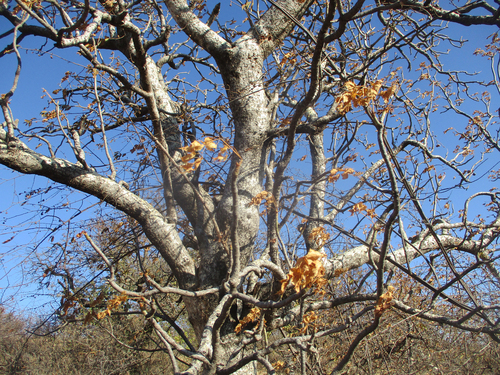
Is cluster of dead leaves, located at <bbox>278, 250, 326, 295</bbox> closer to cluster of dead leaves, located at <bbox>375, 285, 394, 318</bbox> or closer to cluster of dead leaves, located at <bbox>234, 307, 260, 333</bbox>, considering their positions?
cluster of dead leaves, located at <bbox>375, 285, 394, 318</bbox>

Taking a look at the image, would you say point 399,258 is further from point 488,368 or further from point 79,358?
point 79,358

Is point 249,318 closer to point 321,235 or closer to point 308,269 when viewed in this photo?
point 321,235

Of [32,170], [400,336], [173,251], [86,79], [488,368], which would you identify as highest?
[86,79]

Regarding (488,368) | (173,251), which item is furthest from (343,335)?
(173,251)

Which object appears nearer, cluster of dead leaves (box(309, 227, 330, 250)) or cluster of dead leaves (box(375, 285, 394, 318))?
cluster of dead leaves (box(375, 285, 394, 318))

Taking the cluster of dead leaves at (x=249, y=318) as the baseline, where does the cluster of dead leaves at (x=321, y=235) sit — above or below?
above

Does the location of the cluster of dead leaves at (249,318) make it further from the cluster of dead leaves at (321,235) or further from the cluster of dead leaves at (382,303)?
the cluster of dead leaves at (382,303)

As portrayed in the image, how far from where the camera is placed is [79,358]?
23.5 ft

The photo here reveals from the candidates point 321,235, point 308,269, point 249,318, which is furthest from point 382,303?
point 249,318

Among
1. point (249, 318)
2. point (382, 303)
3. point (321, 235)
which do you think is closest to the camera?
point (382, 303)

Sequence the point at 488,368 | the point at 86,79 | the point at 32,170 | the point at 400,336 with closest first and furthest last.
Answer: the point at 488,368, the point at 32,170, the point at 400,336, the point at 86,79

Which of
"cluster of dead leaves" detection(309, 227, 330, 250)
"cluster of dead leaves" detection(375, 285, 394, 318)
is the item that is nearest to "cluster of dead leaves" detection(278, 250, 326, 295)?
"cluster of dead leaves" detection(375, 285, 394, 318)

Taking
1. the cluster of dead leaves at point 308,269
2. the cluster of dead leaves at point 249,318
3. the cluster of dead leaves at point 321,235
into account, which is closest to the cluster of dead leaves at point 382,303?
the cluster of dead leaves at point 308,269

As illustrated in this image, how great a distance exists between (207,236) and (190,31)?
2.68 m
